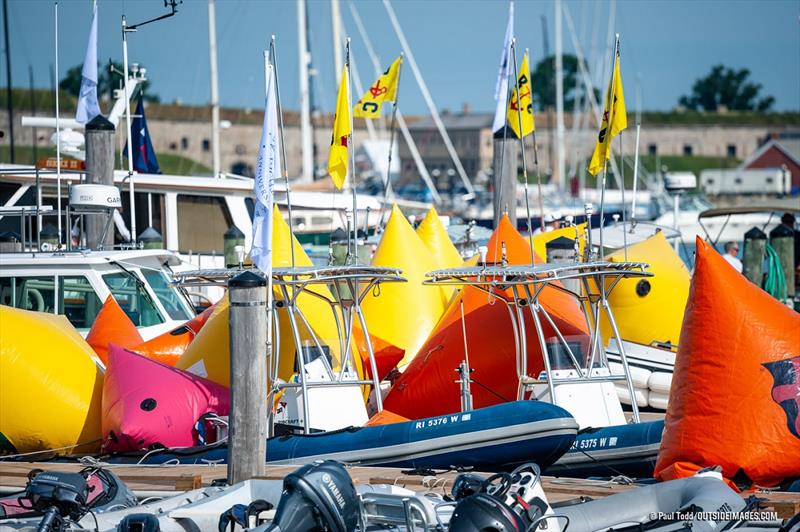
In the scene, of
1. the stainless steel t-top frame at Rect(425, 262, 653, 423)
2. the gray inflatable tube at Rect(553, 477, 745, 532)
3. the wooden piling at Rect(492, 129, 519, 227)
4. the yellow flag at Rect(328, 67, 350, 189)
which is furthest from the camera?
the wooden piling at Rect(492, 129, 519, 227)

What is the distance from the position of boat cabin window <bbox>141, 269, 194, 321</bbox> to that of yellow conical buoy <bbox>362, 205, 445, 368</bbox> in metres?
1.99

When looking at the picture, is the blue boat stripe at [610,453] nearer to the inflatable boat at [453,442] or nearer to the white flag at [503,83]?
the inflatable boat at [453,442]

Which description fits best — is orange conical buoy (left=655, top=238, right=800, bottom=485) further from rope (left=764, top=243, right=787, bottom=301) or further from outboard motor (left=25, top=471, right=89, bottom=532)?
rope (left=764, top=243, right=787, bottom=301)

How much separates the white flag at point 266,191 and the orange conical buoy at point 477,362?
2280mm

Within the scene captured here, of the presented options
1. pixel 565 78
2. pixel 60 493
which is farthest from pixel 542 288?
pixel 565 78

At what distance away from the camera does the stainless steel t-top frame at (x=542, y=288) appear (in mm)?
9383

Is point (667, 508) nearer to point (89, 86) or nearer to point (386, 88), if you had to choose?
point (386, 88)

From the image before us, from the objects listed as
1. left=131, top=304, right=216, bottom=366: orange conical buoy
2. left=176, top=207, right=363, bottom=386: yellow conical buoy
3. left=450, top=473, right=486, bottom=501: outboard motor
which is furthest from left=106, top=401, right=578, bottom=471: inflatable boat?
left=131, top=304, right=216, bottom=366: orange conical buoy

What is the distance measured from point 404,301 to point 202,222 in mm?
6238

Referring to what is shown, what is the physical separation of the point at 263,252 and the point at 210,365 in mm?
2289

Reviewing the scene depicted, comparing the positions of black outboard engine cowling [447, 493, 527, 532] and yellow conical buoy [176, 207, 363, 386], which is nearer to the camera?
black outboard engine cowling [447, 493, 527, 532]

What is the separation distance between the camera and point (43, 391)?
956cm

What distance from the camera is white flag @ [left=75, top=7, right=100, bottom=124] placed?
14.4m

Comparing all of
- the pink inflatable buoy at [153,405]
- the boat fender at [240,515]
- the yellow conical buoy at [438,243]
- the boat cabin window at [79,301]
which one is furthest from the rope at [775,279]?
the boat fender at [240,515]
